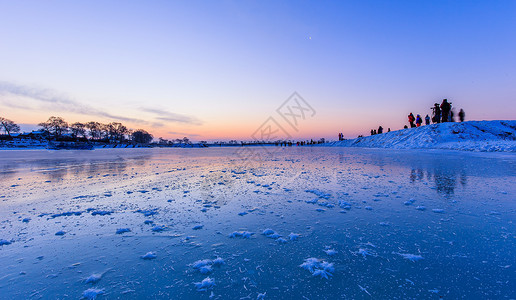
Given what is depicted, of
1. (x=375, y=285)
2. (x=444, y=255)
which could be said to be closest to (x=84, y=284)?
(x=375, y=285)

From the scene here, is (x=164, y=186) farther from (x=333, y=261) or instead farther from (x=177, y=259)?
(x=333, y=261)

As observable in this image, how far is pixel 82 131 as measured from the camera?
9500cm

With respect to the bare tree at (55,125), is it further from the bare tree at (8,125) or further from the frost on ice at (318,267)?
the frost on ice at (318,267)

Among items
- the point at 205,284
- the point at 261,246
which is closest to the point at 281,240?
the point at 261,246

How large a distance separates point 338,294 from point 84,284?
2.80m

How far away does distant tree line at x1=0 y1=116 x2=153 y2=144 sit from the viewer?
86.4 metres

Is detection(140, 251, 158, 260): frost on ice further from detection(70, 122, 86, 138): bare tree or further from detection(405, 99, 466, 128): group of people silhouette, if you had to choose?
detection(70, 122, 86, 138): bare tree

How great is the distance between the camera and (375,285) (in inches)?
89.2

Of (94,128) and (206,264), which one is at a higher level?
(94,128)

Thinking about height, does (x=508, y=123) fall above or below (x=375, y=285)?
above

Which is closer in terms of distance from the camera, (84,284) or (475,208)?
(84,284)

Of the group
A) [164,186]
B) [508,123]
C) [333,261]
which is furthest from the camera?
[508,123]

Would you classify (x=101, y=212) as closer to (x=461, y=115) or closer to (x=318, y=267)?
(x=318, y=267)

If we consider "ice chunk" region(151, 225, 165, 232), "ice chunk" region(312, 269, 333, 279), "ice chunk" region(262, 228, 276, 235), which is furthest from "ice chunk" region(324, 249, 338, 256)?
"ice chunk" region(151, 225, 165, 232)
